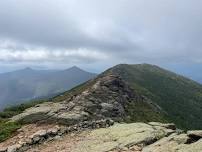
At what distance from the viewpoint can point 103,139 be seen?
3189 centimetres

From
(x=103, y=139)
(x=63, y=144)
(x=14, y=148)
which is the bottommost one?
(x=14, y=148)

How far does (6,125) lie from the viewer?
4322cm

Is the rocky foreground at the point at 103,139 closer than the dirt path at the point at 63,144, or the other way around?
the rocky foreground at the point at 103,139

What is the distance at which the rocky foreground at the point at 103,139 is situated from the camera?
27000mm

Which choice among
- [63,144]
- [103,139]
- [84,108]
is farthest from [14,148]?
[84,108]

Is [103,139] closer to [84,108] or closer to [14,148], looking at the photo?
[14,148]

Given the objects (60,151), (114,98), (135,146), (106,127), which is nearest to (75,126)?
(106,127)

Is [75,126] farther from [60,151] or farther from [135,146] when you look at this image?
[135,146]

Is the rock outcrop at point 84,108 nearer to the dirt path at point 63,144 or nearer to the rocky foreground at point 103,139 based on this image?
the rocky foreground at point 103,139

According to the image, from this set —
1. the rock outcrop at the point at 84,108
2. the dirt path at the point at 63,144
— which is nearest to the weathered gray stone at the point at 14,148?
the dirt path at the point at 63,144

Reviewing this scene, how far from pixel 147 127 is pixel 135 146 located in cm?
557

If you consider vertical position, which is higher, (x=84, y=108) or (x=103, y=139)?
(x=103, y=139)

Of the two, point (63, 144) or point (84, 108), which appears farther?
point (84, 108)

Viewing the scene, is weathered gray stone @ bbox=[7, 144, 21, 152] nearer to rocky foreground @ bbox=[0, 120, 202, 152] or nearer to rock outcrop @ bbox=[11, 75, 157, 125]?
rocky foreground @ bbox=[0, 120, 202, 152]
